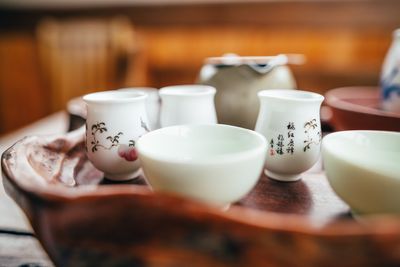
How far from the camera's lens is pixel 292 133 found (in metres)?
0.41

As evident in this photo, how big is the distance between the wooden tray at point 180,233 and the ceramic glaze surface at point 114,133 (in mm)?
129

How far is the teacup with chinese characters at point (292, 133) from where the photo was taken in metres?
0.41

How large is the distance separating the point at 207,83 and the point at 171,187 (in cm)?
30

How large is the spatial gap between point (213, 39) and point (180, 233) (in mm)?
1627

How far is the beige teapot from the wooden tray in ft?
0.96

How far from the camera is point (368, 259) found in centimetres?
21

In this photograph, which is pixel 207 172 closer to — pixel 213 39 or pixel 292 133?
pixel 292 133

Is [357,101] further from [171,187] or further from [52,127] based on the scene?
[52,127]

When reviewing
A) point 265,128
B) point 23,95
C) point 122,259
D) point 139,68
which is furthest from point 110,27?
point 122,259

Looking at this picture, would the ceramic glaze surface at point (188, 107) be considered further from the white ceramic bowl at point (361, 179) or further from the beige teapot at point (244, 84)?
the white ceramic bowl at point (361, 179)

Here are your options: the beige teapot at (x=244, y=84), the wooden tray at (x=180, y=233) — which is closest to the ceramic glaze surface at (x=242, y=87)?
the beige teapot at (x=244, y=84)

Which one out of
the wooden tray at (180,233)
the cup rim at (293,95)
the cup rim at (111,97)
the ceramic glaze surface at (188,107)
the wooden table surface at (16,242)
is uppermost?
the cup rim at (293,95)

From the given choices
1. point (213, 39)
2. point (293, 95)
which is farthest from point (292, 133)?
point (213, 39)

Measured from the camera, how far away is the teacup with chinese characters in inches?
16.1
